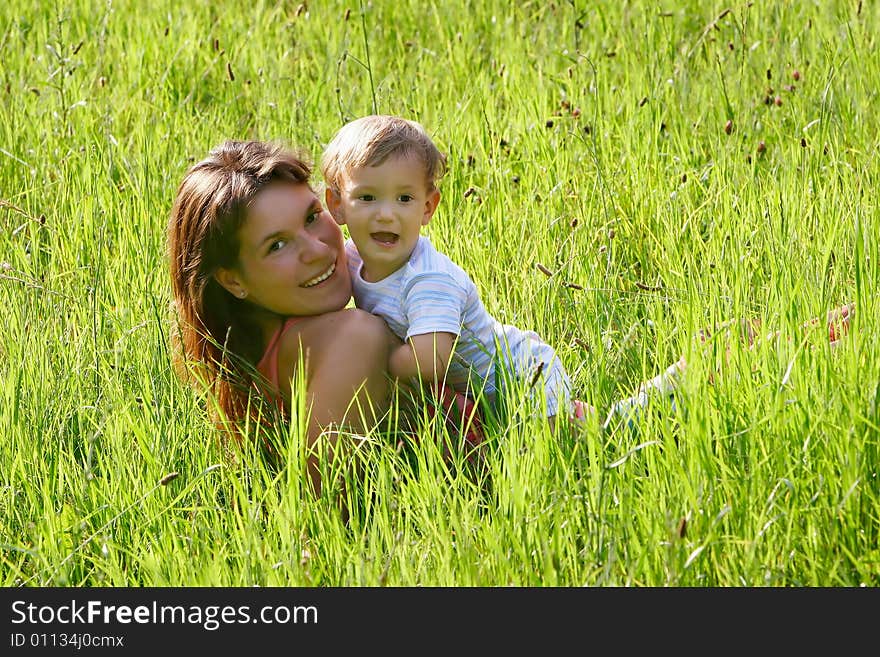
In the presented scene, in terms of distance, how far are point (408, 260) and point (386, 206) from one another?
166 mm

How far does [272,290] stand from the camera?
9.41 ft

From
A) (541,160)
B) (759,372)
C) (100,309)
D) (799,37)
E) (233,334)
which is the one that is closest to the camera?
(759,372)

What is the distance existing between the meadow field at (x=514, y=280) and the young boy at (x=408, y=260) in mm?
172

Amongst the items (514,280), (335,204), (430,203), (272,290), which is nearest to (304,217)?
(335,204)

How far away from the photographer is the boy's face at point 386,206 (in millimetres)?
2738

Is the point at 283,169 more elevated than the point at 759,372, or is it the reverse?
the point at 283,169

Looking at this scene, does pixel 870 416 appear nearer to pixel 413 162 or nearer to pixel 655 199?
pixel 413 162

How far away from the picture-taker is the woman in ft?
8.95

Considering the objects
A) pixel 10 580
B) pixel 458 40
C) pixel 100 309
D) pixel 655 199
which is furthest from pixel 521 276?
pixel 458 40

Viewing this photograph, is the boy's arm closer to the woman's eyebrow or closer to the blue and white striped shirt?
the blue and white striped shirt

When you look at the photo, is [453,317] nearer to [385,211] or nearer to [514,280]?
[385,211]

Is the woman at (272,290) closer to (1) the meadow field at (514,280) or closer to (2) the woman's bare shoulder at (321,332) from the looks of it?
(2) the woman's bare shoulder at (321,332)

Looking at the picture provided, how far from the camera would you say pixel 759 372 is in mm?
2566

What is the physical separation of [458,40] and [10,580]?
3571 mm
